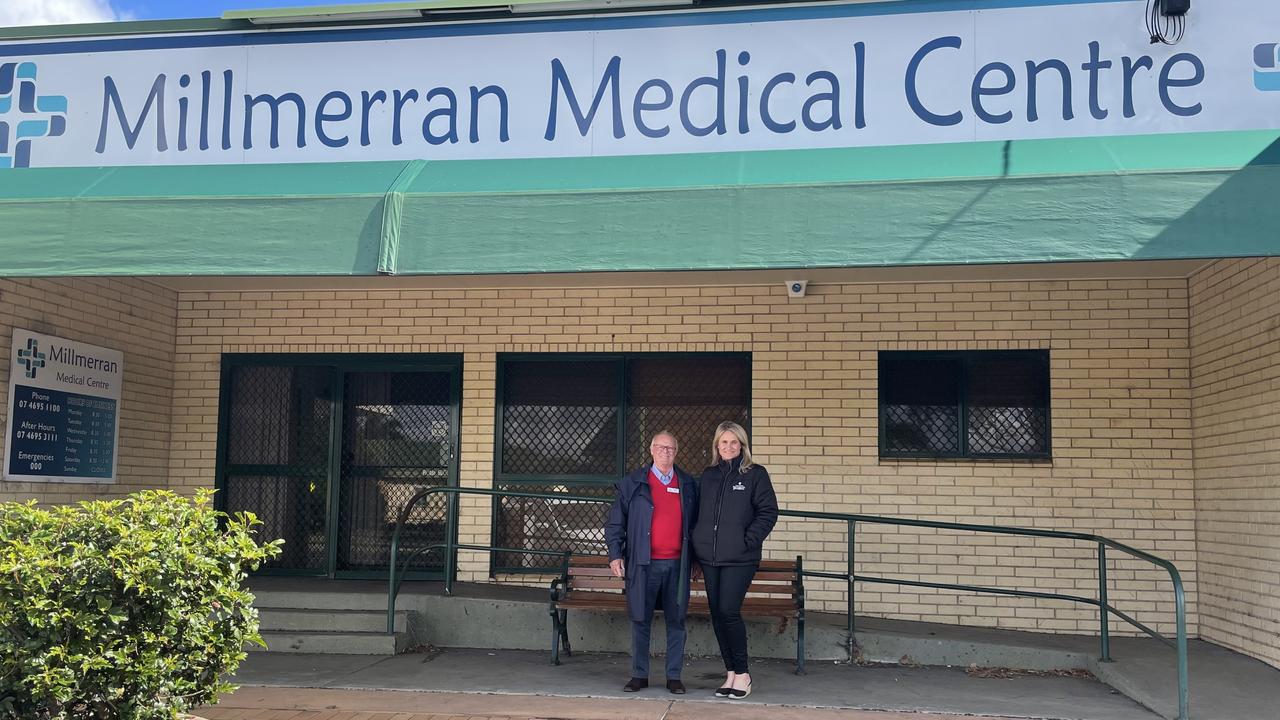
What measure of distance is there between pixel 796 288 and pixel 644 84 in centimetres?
293

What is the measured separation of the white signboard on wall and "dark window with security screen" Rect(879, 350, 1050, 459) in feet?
19.7

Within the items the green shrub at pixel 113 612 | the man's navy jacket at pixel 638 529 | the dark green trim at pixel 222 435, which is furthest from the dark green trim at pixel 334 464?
the green shrub at pixel 113 612

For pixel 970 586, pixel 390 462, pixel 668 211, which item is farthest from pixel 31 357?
pixel 970 586

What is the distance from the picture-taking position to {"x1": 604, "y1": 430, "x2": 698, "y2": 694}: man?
708 centimetres

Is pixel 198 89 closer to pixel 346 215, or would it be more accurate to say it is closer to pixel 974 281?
pixel 346 215

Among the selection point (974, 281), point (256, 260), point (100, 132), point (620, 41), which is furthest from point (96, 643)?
point (974, 281)

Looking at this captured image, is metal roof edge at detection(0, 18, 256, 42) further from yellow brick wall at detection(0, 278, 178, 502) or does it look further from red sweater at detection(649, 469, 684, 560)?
red sweater at detection(649, 469, 684, 560)

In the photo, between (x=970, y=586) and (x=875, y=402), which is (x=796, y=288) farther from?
(x=970, y=586)

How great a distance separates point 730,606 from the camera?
703 centimetres

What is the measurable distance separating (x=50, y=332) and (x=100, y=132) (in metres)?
1.99

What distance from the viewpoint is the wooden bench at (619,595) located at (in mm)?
7934

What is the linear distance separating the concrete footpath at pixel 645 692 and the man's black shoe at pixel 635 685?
57 millimetres

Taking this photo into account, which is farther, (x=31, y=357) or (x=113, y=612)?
(x=31, y=357)

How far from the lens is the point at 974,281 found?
9422 millimetres
